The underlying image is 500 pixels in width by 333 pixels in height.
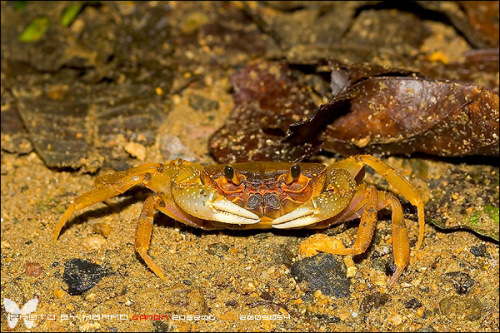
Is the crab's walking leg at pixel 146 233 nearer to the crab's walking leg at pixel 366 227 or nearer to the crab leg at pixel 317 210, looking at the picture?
the crab leg at pixel 317 210

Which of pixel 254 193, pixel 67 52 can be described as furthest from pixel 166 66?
pixel 254 193

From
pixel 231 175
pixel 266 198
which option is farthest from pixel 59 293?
pixel 266 198

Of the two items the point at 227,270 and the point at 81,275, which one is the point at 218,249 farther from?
the point at 81,275

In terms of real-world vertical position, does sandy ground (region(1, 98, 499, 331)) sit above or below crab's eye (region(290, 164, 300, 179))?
below

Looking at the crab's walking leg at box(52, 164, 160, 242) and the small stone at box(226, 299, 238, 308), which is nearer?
the small stone at box(226, 299, 238, 308)

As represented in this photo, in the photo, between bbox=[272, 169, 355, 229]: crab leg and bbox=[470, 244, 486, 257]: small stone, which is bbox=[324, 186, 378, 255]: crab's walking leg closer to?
→ bbox=[272, 169, 355, 229]: crab leg

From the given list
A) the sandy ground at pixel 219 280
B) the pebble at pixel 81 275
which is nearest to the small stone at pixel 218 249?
the sandy ground at pixel 219 280

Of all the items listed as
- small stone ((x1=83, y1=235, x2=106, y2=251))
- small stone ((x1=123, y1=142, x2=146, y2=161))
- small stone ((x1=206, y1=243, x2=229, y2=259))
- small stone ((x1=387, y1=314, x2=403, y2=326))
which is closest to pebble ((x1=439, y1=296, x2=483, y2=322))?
small stone ((x1=387, y1=314, x2=403, y2=326))
